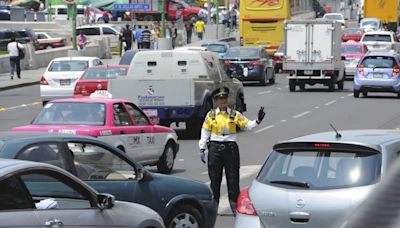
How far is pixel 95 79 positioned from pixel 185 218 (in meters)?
15.6

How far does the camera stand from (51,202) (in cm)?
585

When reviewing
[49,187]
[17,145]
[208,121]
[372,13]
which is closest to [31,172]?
[49,187]

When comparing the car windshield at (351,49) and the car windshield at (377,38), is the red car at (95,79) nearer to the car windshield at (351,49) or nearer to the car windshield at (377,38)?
the car windshield at (351,49)

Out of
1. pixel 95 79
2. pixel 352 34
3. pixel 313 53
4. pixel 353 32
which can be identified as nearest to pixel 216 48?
pixel 313 53

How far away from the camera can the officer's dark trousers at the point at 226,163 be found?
34.0ft

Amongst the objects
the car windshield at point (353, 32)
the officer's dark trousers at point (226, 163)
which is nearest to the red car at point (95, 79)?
the officer's dark trousers at point (226, 163)

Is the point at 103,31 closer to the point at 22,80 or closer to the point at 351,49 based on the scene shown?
→ the point at 22,80

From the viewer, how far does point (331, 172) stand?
6719mm

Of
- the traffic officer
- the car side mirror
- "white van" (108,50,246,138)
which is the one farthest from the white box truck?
the car side mirror

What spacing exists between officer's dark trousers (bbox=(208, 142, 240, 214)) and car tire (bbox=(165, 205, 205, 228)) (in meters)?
1.42

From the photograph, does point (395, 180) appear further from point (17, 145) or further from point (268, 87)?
point (268, 87)

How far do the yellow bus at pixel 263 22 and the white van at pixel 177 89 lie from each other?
96.1 ft

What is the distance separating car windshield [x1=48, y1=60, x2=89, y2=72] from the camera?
92.9 ft

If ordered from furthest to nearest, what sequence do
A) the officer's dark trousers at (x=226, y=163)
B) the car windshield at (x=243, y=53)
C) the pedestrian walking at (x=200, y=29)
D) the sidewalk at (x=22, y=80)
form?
the pedestrian walking at (x=200, y=29)
the car windshield at (x=243, y=53)
the sidewalk at (x=22, y=80)
the officer's dark trousers at (x=226, y=163)
